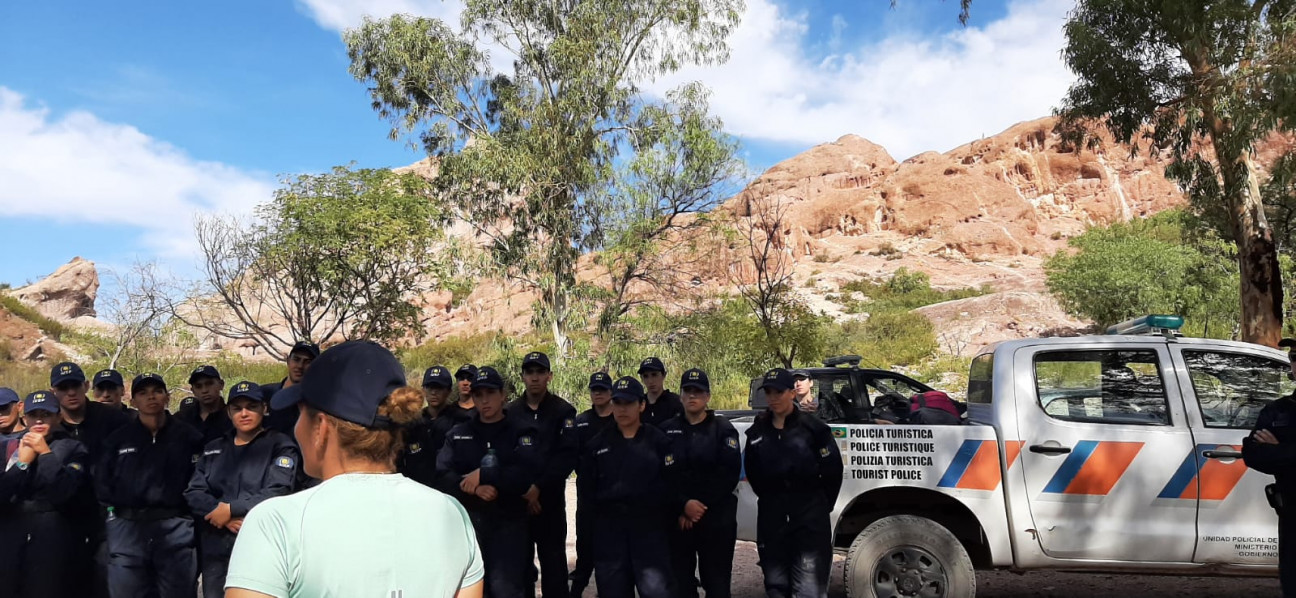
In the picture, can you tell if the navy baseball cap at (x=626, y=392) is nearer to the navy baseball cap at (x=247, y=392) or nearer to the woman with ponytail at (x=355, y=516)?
the navy baseball cap at (x=247, y=392)

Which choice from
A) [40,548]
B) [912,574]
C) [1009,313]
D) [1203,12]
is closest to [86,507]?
[40,548]

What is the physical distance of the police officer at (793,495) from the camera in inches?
189

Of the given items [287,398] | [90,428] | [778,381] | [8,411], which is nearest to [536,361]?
[778,381]

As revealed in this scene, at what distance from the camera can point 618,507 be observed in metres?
4.70

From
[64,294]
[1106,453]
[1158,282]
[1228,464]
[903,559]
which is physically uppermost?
[64,294]

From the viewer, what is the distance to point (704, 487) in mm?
5133

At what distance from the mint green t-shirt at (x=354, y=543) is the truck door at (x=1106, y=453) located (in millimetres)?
4206

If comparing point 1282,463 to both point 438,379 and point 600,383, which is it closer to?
point 600,383

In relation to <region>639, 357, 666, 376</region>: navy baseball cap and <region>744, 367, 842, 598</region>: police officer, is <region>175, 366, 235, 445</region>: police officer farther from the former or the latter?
<region>744, 367, 842, 598</region>: police officer

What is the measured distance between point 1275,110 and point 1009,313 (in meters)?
35.6

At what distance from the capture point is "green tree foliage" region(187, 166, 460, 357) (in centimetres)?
1481

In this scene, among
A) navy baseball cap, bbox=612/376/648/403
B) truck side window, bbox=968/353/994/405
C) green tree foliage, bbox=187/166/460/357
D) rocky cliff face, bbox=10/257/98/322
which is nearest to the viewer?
navy baseball cap, bbox=612/376/648/403

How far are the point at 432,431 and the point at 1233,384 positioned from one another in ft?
16.5

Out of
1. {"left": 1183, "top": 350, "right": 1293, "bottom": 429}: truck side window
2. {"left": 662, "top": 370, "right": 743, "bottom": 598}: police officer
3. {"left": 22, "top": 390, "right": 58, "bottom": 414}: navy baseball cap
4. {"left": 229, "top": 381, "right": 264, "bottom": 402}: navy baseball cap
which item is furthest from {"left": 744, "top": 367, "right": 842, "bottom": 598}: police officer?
{"left": 22, "top": 390, "right": 58, "bottom": 414}: navy baseball cap
